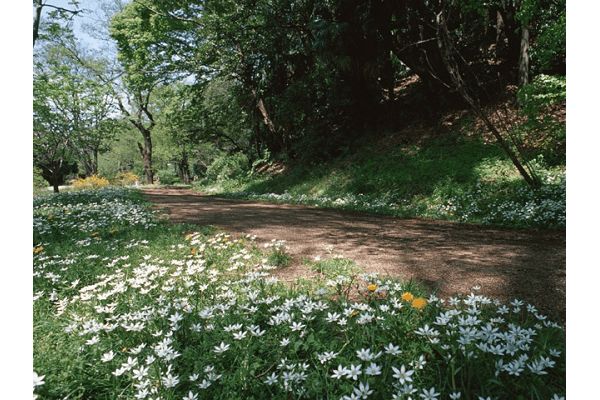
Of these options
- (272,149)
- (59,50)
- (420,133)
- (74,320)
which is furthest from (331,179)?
(59,50)

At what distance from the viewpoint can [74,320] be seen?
225 cm

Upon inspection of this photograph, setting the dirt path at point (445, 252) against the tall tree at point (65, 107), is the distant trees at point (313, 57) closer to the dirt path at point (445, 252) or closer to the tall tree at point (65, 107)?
the tall tree at point (65, 107)

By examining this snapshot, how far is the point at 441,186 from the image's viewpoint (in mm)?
8328

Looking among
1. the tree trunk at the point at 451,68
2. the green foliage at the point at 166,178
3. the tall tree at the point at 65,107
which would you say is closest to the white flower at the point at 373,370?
the tree trunk at the point at 451,68

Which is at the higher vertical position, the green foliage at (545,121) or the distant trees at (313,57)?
the distant trees at (313,57)

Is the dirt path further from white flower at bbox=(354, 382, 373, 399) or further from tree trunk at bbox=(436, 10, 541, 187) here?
tree trunk at bbox=(436, 10, 541, 187)

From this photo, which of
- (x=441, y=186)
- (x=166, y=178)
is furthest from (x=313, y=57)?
(x=166, y=178)

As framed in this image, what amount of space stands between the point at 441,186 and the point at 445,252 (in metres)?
5.26

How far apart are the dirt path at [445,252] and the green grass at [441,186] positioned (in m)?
0.84

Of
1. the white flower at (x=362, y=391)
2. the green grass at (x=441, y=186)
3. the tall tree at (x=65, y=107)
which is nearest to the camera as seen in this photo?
the white flower at (x=362, y=391)

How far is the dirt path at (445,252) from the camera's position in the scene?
100 inches

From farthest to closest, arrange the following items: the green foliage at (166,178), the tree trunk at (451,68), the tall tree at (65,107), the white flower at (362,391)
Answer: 1. the green foliage at (166,178)
2. the tall tree at (65,107)
3. the tree trunk at (451,68)
4. the white flower at (362,391)

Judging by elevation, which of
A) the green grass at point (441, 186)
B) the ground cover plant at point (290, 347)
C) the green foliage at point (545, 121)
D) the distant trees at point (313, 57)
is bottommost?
the ground cover plant at point (290, 347)

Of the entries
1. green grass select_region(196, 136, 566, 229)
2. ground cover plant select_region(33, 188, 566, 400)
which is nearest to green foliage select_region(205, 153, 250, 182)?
green grass select_region(196, 136, 566, 229)
